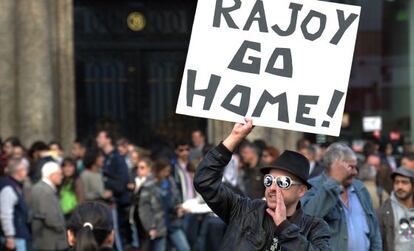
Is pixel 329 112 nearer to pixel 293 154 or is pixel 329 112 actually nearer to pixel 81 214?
pixel 293 154

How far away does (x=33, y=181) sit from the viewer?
13.1 metres

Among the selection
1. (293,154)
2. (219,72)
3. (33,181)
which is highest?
(219,72)

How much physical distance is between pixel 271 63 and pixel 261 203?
0.75m

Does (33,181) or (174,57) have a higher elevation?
(174,57)

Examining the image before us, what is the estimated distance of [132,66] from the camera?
17.6 meters

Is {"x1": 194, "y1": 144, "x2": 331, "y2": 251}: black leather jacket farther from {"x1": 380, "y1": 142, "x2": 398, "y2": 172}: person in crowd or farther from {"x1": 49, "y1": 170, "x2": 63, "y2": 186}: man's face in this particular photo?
{"x1": 380, "y1": 142, "x2": 398, "y2": 172}: person in crowd

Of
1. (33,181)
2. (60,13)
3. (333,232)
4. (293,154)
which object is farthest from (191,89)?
(60,13)

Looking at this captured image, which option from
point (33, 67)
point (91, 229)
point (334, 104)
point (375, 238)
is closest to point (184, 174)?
point (33, 67)

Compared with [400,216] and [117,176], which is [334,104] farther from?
[117,176]

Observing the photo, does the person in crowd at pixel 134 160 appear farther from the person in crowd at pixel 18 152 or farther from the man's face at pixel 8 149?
the man's face at pixel 8 149

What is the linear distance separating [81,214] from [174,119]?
12.3 meters

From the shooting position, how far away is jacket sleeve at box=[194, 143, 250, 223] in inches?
219

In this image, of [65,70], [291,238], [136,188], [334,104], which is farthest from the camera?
[65,70]

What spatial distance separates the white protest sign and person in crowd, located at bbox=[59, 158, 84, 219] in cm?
718
